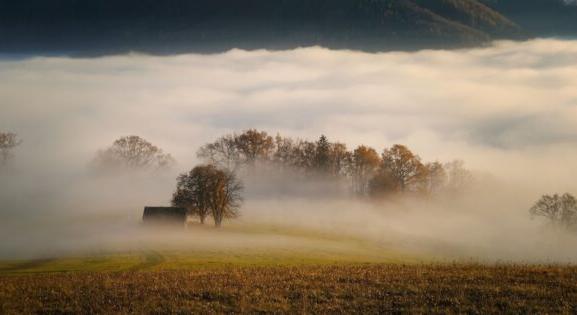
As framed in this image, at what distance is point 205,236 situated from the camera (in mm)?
77000

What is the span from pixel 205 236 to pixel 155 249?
1392cm

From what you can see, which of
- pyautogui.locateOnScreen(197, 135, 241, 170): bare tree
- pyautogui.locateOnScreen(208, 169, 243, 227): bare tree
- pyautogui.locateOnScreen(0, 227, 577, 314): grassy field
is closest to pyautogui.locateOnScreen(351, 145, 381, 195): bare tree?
pyautogui.locateOnScreen(197, 135, 241, 170): bare tree

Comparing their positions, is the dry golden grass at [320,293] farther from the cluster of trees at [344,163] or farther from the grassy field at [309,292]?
the cluster of trees at [344,163]

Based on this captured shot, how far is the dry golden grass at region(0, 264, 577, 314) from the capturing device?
21703 millimetres

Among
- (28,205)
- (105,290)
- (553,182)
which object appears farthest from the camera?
(553,182)

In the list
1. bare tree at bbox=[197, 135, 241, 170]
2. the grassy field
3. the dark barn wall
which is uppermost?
bare tree at bbox=[197, 135, 241, 170]

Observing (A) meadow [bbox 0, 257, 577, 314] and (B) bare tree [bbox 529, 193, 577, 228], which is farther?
(B) bare tree [bbox 529, 193, 577, 228]

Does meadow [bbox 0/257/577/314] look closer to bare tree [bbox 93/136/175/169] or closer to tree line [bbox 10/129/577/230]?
tree line [bbox 10/129/577/230]

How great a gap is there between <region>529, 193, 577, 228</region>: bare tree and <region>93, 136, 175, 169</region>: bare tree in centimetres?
8311

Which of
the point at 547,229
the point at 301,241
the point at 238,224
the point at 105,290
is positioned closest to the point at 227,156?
the point at 238,224

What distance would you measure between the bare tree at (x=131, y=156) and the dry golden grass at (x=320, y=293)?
92018mm

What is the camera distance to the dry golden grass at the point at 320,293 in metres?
21.7

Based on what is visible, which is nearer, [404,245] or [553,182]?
[404,245]

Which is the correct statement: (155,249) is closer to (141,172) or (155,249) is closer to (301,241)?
(301,241)
